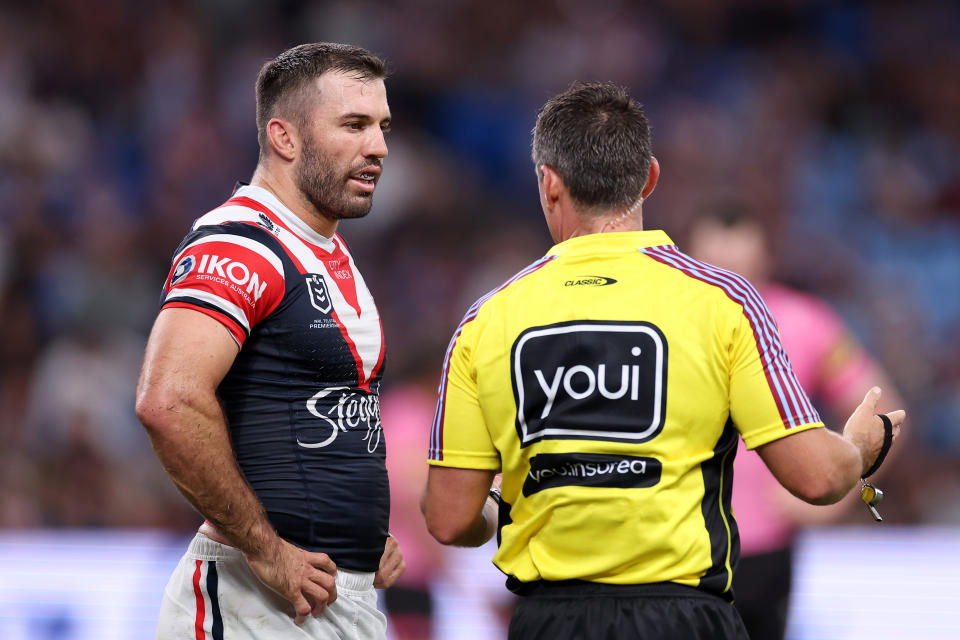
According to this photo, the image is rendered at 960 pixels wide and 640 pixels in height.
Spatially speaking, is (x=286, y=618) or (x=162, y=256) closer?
(x=286, y=618)

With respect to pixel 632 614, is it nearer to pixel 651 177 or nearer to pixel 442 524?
pixel 442 524

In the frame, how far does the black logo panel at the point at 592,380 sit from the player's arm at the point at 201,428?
0.65m

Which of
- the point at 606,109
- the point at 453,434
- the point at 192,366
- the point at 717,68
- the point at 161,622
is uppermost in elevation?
the point at 717,68

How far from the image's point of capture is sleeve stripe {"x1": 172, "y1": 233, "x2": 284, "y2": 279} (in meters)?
2.72

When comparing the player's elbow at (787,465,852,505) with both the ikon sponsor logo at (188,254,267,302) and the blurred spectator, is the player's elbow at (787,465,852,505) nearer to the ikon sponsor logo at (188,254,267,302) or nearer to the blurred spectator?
the ikon sponsor logo at (188,254,267,302)

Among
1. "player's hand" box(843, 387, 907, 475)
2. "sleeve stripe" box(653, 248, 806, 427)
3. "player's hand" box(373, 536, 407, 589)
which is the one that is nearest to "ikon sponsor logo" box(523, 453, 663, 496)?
"sleeve stripe" box(653, 248, 806, 427)

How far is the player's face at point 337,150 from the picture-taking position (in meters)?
3.01

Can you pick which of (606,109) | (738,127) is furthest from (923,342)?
(606,109)

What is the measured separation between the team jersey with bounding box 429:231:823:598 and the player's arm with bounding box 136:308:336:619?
575mm

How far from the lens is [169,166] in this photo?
943 centimetres

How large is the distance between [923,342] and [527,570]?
21.0 feet

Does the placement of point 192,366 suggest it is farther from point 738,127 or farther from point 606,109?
point 738,127

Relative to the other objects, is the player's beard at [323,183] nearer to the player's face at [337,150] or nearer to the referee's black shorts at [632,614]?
the player's face at [337,150]

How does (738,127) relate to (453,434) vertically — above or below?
above
